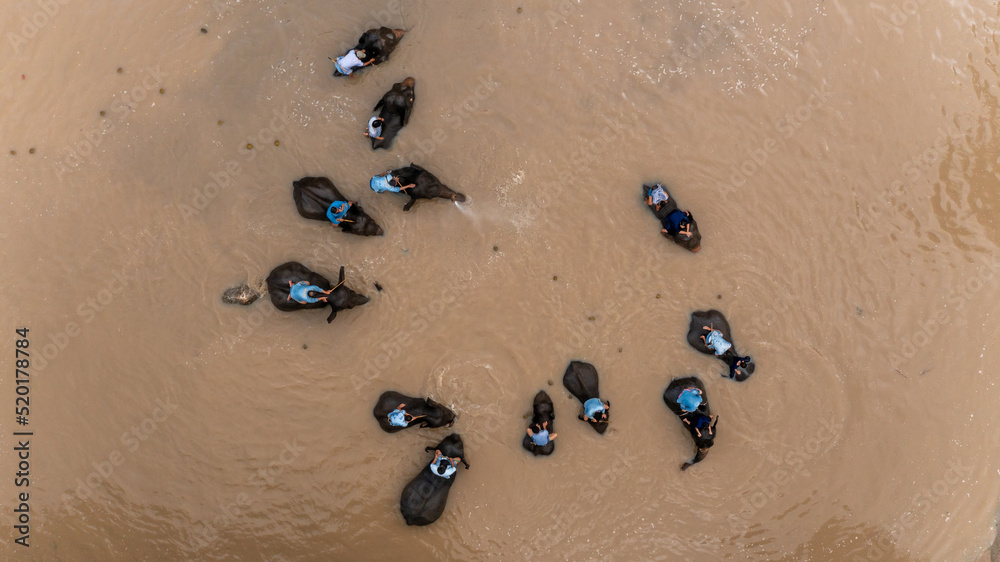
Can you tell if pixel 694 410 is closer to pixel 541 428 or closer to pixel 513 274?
pixel 541 428

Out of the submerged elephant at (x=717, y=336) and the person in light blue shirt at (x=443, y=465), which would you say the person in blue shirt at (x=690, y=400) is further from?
the person in light blue shirt at (x=443, y=465)

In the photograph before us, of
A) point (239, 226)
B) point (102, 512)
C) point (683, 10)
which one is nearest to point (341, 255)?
point (239, 226)

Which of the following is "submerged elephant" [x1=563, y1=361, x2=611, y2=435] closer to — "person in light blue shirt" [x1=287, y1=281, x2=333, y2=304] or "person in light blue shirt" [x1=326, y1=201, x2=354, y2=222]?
Answer: "person in light blue shirt" [x1=287, y1=281, x2=333, y2=304]

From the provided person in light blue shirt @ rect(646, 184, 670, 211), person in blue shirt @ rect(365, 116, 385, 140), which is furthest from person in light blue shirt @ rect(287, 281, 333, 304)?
person in light blue shirt @ rect(646, 184, 670, 211)

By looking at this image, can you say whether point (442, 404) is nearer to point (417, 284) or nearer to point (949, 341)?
point (417, 284)

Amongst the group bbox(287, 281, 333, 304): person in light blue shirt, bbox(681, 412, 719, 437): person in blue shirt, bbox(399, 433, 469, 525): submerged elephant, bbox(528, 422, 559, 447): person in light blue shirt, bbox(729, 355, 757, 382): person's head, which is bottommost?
bbox(399, 433, 469, 525): submerged elephant

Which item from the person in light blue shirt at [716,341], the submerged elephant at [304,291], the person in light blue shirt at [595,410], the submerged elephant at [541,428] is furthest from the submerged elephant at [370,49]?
the person in light blue shirt at [716,341]

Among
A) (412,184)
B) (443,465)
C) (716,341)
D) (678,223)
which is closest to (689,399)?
(716,341)
